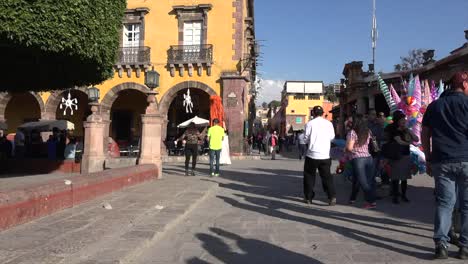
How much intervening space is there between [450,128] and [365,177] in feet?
10.5

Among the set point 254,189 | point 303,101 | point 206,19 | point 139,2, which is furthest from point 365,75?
point 303,101

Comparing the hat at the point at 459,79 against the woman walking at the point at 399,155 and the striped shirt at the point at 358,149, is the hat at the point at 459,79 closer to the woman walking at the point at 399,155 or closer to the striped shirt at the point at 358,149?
the striped shirt at the point at 358,149

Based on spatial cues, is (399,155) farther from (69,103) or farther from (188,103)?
(69,103)

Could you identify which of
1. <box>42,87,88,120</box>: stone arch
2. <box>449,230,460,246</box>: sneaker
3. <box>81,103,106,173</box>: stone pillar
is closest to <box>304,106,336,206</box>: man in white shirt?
<box>449,230,460,246</box>: sneaker

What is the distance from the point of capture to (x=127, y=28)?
25.2 m

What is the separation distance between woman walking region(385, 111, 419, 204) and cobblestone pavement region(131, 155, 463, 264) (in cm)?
34

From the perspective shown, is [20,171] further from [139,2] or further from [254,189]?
[139,2]

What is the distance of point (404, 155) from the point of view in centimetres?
793

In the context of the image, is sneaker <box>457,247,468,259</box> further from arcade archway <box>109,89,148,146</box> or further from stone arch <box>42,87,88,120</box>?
arcade archway <box>109,89,148,146</box>

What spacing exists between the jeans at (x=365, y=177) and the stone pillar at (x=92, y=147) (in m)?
9.69

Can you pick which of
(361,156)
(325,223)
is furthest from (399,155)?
(325,223)

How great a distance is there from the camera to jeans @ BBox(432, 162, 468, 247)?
4191mm

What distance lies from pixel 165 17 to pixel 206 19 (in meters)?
2.41

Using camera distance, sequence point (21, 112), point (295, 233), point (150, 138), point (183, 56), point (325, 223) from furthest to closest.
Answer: point (21, 112) → point (183, 56) → point (150, 138) → point (325, 223) → point (295, 233)
